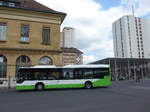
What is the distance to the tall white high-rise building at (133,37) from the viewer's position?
4500 inches

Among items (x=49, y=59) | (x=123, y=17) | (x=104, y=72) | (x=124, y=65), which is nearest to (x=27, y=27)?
(x=49, y=59)

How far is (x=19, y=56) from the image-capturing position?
25609mm

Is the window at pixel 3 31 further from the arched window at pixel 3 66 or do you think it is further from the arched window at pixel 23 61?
the arched window at pixel 23 61

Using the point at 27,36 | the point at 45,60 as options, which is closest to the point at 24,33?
the point at 27,36

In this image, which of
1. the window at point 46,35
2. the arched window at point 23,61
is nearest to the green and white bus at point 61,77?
the arched window at point 23,61

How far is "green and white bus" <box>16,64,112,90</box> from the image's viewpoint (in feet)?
61.7

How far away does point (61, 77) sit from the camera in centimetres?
1970

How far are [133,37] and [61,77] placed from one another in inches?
4102

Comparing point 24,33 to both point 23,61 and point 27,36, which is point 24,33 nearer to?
point 27,36

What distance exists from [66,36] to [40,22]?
84528mm

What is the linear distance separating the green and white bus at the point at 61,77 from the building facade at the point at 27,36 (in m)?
6.97

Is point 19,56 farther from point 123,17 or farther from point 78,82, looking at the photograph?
point 123,17

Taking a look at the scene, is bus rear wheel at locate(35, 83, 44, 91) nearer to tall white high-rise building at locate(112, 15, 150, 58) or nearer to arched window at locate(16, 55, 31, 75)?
arched window at locate(16, 55, 31, 75)

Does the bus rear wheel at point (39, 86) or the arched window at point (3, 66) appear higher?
the arched window at point (3, 66)
